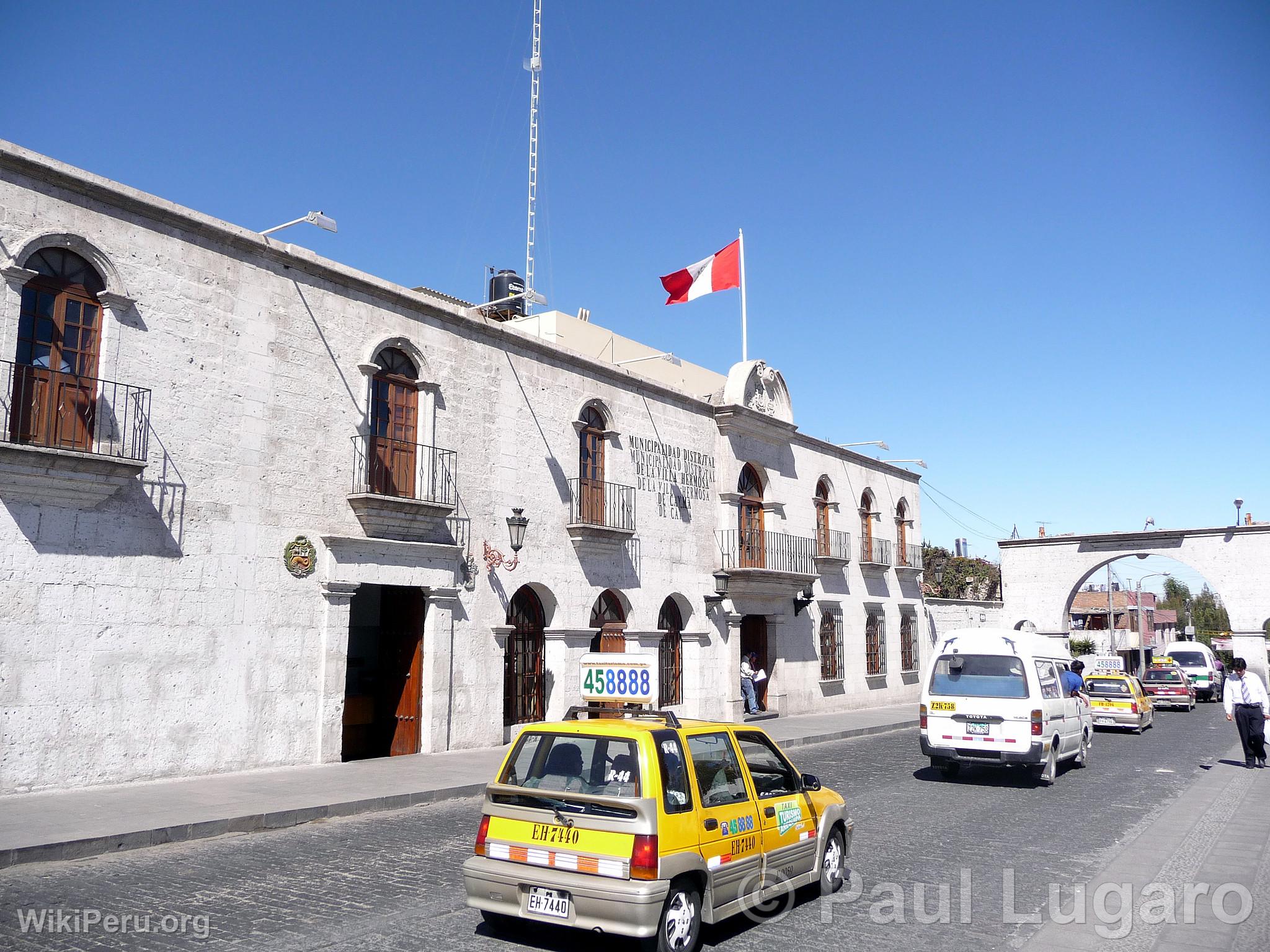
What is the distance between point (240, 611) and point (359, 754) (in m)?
4.34

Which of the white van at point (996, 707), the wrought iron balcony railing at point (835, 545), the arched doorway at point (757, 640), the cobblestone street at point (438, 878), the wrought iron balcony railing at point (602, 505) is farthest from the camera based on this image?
the wrought iron balcony railing at point (835, 545)

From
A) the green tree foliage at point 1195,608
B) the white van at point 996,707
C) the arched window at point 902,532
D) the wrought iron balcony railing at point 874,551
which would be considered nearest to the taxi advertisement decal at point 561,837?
the white van at point 996,707

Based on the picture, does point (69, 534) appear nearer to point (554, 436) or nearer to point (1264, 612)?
point (554, 436)

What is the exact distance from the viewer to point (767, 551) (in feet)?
81.2

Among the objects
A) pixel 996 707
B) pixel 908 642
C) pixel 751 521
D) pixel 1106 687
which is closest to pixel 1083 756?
pixel 996 707

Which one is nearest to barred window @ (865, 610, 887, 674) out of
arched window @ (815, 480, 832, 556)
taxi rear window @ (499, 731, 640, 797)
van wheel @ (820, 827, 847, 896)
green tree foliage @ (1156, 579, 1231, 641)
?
arched window @ (815, 480, 832, 556)

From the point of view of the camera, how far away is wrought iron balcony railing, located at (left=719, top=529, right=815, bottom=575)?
76.2 ft

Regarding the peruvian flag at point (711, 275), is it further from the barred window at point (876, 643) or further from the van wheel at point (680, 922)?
the van wheel at point (680, 922)

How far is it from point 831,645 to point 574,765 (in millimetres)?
22069

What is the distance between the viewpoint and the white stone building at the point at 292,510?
1136 cm

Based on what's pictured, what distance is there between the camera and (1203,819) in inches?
434

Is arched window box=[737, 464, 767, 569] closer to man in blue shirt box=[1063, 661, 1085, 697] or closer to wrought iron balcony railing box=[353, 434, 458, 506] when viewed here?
→ man in blue shirt box=[1063, 661, 1085, 697]

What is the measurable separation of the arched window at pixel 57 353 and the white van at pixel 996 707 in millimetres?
12322

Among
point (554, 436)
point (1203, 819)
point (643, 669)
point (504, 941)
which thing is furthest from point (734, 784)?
point (554, 436)
